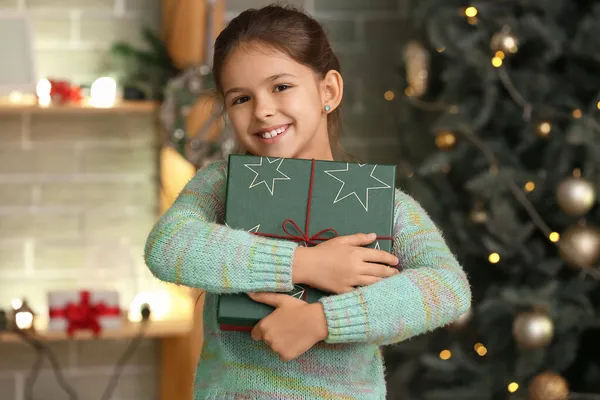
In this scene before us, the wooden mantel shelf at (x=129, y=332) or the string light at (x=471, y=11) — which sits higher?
the string light at (x=471, y=11)

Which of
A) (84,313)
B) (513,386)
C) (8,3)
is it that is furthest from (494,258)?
(8,3)

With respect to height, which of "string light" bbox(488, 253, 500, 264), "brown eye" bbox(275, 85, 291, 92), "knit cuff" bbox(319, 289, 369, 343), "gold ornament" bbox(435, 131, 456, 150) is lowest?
"string light" bbox(488, 253, 500, 264)

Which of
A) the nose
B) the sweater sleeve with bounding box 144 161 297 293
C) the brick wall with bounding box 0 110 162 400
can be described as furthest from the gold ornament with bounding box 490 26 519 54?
the sweater sleeve with bounding box 144 161 297 293

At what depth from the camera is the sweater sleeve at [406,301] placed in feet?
3.68

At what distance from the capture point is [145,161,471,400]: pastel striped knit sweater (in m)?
1.13

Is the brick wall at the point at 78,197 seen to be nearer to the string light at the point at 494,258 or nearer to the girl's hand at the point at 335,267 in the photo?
the string light at the point at 494,258

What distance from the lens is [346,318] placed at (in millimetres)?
1117

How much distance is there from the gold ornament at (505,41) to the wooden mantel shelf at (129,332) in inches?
42.6

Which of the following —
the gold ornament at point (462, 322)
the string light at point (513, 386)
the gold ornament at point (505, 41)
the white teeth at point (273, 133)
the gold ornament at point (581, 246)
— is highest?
the gold ornament at point (505, 41)

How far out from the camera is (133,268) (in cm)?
269

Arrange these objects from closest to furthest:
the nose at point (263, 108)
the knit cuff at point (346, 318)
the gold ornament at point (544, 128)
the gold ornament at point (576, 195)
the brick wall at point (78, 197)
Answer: the knit cuff at point (346, 318) < the nose at point (263, 108) < the gold ornament at point (576, 195) < the gold ornament at point (544, 128) < the brick wall at point (78, 197)

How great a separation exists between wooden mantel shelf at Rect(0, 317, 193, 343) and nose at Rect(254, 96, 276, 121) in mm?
1223

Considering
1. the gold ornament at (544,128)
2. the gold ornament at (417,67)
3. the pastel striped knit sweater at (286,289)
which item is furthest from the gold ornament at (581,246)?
the pastel striped knit sweater at (286,289)

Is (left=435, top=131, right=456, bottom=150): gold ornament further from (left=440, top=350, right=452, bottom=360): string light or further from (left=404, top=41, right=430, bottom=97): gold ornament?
(left=440, top=350, right=452, bottom=360): string light
